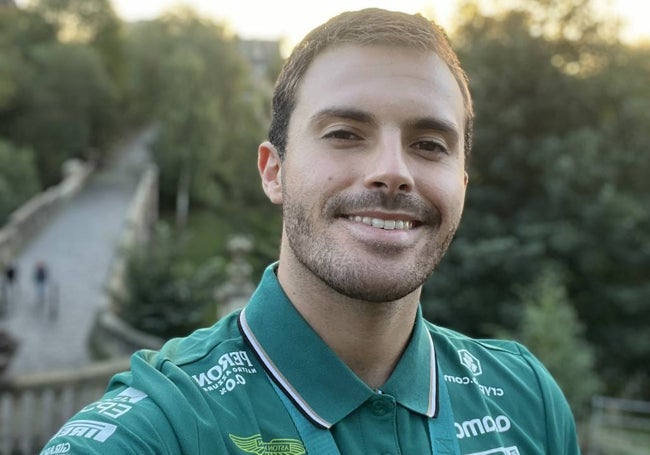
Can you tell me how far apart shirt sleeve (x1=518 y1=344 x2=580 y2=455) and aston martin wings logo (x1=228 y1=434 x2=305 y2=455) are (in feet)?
2.62

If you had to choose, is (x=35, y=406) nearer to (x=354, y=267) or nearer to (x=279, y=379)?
(x=279, y=379)

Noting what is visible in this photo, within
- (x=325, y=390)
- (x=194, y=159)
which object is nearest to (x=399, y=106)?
(x=325, y=390)

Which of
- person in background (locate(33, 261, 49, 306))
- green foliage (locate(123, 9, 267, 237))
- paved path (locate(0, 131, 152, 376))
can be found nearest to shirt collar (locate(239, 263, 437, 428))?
paved path (locate(0, 131, 152, 376))

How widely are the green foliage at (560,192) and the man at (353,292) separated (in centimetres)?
1766

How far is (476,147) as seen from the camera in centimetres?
2255

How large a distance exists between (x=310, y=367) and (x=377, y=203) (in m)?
0.45

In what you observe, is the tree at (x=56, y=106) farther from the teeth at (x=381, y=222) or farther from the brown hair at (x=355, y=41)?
the teeth at (x=381, y=222)

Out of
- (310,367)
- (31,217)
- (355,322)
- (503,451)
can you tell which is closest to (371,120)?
(355,322)

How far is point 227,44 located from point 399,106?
1683 inches

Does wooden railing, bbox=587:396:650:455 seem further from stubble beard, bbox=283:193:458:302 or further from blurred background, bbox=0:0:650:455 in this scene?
stubble beard, bbox=283:193:458:302

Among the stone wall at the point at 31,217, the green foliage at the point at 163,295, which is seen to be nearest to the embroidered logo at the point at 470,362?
the green foliage at the point at 163,295

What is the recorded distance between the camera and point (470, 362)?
239 centimetres

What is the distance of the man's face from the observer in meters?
1.99

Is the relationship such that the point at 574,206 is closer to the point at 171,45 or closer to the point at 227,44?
the point at 227,44
